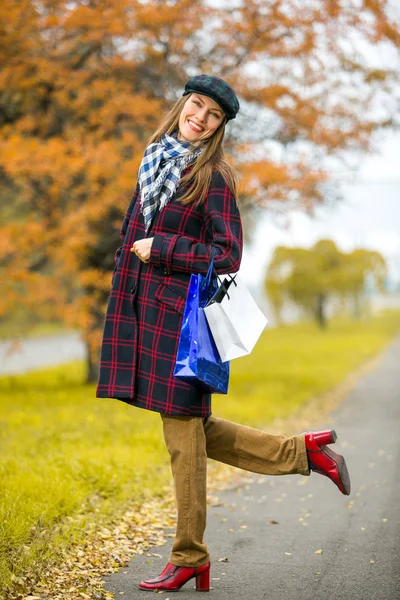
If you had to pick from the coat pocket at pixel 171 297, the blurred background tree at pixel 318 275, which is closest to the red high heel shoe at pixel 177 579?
the coat pocket at pixel 171 297

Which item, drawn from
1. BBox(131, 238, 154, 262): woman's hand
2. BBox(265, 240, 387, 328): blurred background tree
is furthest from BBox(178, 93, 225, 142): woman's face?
BBox(265, 240, 387, 328): blurred background tree

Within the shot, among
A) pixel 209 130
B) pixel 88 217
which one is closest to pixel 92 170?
pixel 88 217

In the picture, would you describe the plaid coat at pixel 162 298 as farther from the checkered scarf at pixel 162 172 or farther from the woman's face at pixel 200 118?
the woman's face at pixel 200 118

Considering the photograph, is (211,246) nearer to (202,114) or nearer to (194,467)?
(202,114)

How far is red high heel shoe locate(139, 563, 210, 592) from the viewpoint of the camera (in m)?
3.31

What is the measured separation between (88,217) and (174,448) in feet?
22.9

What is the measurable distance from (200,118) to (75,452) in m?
3.38

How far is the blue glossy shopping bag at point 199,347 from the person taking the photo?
10.1 ft

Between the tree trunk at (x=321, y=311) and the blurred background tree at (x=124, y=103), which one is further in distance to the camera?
the tree trunk at (x=321, y=311)

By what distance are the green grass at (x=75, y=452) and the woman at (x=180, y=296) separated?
27.7 inches

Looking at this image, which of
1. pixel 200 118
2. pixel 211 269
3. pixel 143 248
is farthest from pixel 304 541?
pixel 200 118

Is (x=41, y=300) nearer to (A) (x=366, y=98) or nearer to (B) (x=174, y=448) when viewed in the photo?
(A) (x=366, y=98)

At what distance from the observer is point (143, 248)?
10.7 ft

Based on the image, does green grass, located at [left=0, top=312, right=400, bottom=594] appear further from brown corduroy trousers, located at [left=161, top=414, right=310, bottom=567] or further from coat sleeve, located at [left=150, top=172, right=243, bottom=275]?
coat sleeve, located at [left=150, top=172, right=243, bottom=275]
